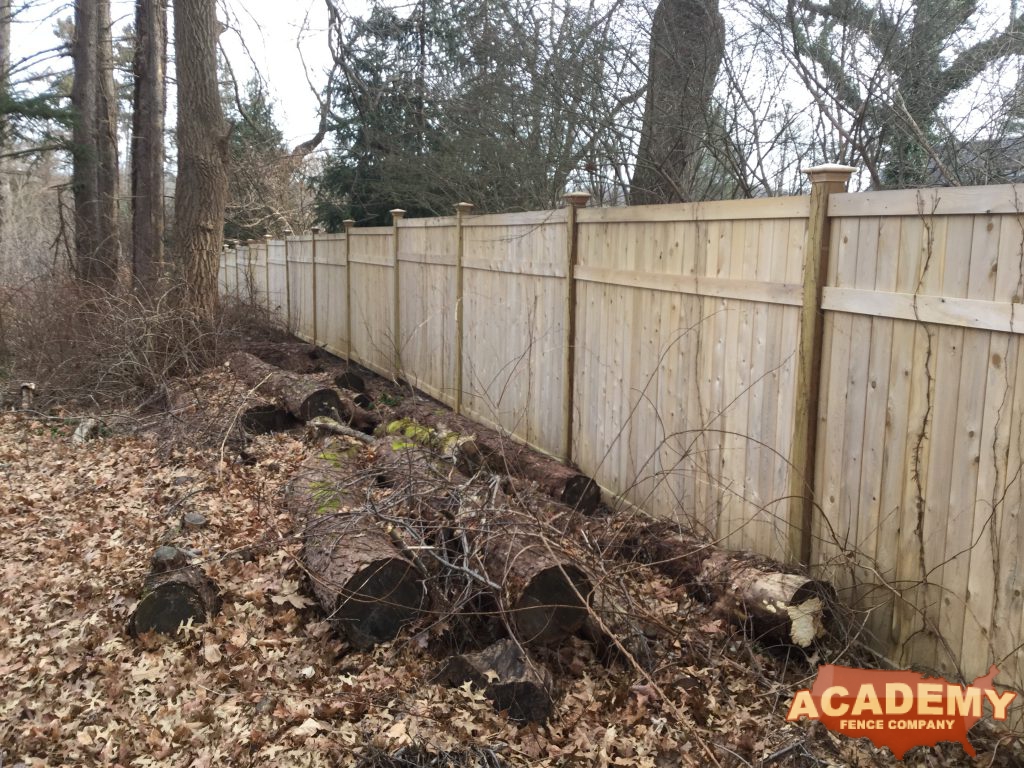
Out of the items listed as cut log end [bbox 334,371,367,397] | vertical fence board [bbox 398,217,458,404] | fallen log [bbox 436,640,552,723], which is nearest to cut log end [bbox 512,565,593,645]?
fallen log [bbox 436,640,552,723]

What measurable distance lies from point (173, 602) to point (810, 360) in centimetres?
326

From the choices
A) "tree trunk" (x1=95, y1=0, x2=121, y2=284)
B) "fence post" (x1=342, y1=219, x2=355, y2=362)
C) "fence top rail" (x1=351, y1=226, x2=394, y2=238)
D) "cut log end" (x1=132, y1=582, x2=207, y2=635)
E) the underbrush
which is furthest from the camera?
"tree trunk" (x1=95, y1=0, x2=121, y2=284)

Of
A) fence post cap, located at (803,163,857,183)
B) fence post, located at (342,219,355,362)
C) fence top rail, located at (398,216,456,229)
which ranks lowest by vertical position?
fence post, located at (342,219,355,362)

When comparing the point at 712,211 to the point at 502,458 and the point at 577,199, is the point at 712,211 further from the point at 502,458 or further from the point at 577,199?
the point at 502,458

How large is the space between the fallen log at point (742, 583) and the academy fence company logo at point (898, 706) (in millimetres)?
295

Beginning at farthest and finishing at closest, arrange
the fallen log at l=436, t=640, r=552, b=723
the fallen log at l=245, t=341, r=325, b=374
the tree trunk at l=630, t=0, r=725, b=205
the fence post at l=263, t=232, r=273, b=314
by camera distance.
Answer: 1. the fence post at l=263, t=232, r=273, b=314
2. the fallen log at l=245, t=341, r=325, b=374
3. the tree trunk at l=630, t=0, r=725, b=205
4. the fallen log at l=436, t=640, r=552, b=723

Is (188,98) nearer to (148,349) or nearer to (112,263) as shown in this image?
(112,263)

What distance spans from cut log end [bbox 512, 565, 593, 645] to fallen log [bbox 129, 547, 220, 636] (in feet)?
5.15

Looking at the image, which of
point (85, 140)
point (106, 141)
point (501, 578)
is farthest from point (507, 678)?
point (106, 141)

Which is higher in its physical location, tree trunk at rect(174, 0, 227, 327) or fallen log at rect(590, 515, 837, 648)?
tree trunk at rect(174, 0, 227, 327)

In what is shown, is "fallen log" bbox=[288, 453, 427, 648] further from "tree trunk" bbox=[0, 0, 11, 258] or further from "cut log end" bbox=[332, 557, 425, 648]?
"tree trunk" bbox=[0, 0, 11, 258]

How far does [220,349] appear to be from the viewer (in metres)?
10.8

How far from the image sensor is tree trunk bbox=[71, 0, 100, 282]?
13977mm

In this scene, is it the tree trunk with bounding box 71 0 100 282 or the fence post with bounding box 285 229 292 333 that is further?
the fence post with bounding box 285 229 292 333
